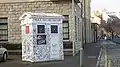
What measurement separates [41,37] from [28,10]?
25.5ft

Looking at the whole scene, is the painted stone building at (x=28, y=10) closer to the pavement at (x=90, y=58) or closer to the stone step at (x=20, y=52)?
the stone step at (x=20, y=52)

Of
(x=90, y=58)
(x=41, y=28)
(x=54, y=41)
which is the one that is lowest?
(x=90, y=58)

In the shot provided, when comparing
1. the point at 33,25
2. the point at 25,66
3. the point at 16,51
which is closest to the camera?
the point at 25,66

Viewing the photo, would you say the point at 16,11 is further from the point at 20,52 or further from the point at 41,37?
the point at 41,37

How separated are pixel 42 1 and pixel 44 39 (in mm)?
7538

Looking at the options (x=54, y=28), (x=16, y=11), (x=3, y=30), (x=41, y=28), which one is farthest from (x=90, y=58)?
(x=3, y=30)

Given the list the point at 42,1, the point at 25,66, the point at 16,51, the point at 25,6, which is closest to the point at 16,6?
the point at 25,6

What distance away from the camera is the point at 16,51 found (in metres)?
24.9

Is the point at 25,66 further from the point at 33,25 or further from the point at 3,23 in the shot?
the point at 3,23

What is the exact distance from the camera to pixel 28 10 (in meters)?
25.4

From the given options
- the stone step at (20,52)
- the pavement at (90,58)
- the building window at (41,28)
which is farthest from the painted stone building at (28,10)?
the building window at (41,28)

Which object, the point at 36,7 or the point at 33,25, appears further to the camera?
the point at 36,7

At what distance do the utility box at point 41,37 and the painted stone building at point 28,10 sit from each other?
5601 mm

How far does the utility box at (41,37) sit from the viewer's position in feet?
58.9
